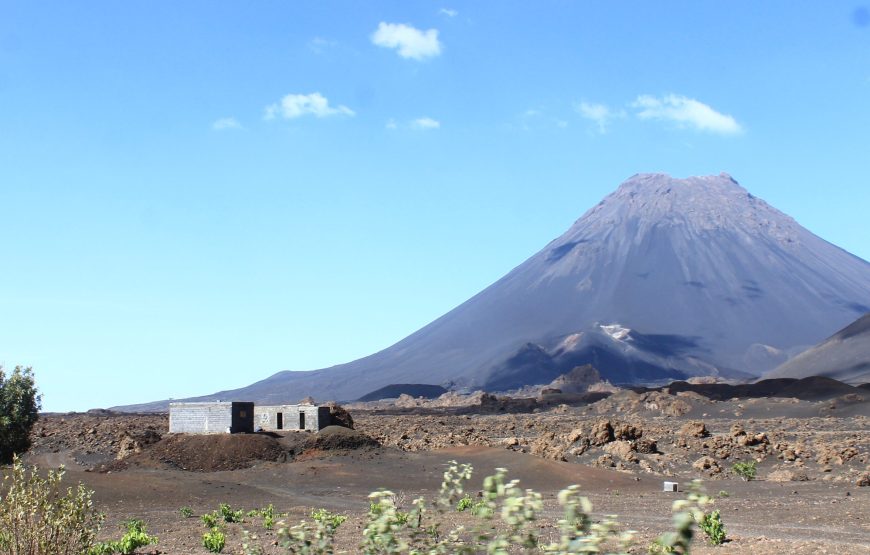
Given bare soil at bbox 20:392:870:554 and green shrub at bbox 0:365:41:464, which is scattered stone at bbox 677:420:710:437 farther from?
green shrub at bbox 0:365:41:464

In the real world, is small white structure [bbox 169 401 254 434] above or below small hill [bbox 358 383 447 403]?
below

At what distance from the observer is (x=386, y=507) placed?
471 cm

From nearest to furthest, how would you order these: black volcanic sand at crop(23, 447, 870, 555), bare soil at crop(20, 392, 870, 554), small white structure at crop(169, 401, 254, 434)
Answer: black volcanic sand at crop(23, 447, 870, 555) → bare soil at crop(20, 392, 870, 554) → small white structure at crop(169, 401, 254, 434)

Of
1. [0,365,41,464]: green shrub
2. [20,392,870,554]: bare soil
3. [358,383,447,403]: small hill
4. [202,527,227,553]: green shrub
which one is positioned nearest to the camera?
[202,527,227,553]: green shrub

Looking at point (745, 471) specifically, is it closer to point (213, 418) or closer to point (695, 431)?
point (695, 431)

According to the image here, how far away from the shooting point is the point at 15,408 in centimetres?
2856

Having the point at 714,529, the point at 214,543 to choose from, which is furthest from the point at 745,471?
the point at 214,543

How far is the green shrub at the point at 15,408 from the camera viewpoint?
2842 centimetres

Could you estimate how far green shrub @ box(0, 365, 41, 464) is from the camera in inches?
1119

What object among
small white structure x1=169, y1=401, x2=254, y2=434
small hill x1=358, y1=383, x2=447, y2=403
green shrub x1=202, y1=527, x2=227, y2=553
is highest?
small hill x1=358, y1=383, x2=447, y2=403

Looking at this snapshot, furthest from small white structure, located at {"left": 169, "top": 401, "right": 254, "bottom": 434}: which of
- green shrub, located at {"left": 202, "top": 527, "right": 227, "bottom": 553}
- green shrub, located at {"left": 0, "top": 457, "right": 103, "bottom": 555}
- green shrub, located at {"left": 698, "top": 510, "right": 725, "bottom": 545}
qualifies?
green shrub, located at {"left": 0, "top": 457, "right": 103, "bottom": 555}

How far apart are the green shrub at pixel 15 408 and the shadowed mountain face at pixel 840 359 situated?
11898 centimetres

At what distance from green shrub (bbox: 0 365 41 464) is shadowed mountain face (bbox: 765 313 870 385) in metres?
119

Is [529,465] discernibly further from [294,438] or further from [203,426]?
[203,426]
